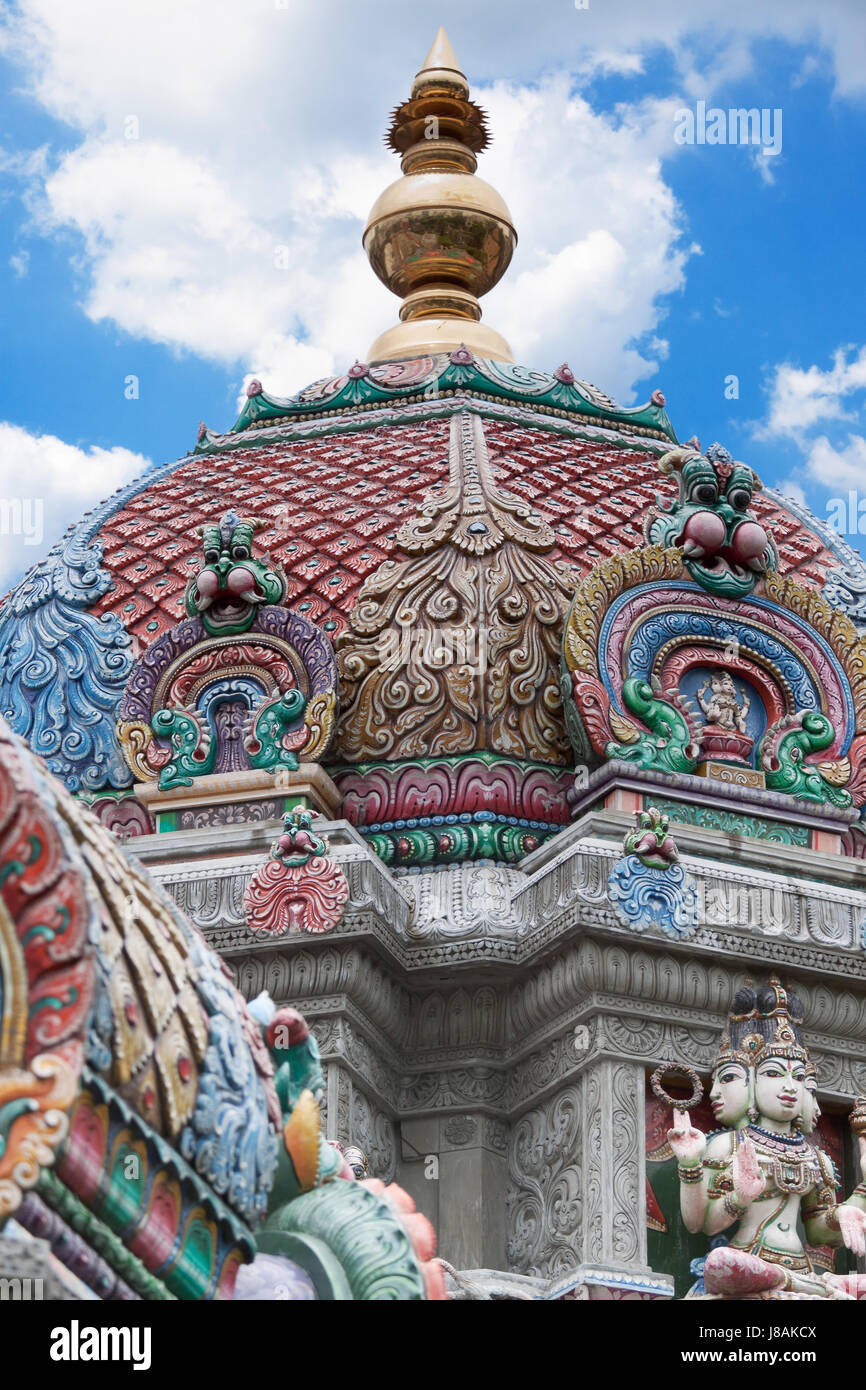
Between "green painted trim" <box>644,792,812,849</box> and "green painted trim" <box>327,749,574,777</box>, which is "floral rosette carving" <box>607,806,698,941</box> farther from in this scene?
"green painted trim" <box>327,749,574,777</box>

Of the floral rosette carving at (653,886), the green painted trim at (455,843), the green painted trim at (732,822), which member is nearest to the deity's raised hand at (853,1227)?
the floral rosette carving at (653,886)

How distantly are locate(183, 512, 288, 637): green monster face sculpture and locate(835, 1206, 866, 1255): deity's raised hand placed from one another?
6.27 metres

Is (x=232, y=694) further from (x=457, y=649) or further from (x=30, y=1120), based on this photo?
(x=30, y=1120)

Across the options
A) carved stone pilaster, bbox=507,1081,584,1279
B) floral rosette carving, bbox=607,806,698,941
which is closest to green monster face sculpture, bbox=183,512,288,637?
floral rosette carving, bbox=607,806,698,941

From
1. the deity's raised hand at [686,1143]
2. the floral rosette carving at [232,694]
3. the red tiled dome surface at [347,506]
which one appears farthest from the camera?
the red tiled dome surface at [347,506]

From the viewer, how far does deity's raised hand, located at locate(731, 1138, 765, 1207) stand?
15219 mm

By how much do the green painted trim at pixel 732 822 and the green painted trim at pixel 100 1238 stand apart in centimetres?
1108

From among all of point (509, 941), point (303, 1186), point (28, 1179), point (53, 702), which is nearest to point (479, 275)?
point (53, 702)

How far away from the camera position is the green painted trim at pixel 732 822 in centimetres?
1761

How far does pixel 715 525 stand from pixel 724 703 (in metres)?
1.45

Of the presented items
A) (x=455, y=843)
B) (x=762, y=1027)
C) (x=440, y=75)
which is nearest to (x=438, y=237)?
(x=440, y=75)

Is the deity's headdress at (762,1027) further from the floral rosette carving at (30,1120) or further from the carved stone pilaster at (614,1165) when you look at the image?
the floral rosette carving at (30,1120)

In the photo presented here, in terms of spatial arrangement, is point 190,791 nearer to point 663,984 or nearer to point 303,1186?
point 663,984

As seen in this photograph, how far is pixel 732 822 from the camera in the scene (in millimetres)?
17812
